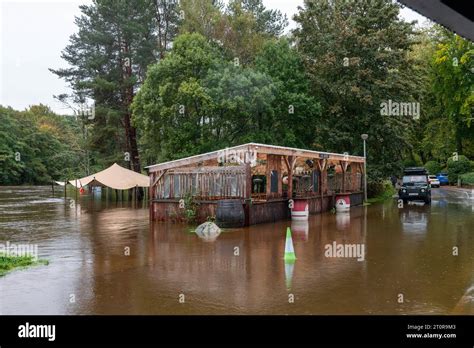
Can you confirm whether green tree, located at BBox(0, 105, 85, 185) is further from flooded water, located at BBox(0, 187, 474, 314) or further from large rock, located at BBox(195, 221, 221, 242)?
flooded water, located at BBox(0, 187, 474, 314)

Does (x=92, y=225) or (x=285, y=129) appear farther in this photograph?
(x=285, y=129)

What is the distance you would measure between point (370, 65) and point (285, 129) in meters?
7.24

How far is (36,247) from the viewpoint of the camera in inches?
504

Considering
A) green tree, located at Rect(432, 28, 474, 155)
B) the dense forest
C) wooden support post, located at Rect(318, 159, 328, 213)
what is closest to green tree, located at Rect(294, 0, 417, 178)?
the dense forest

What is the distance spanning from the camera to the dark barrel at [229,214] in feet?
53.2

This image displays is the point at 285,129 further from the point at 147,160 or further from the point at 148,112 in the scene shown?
the point at 147,160

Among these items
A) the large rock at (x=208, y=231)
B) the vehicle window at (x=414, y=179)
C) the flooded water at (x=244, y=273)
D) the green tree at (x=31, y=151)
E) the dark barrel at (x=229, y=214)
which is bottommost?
the flooded water at (x=244, y=273)

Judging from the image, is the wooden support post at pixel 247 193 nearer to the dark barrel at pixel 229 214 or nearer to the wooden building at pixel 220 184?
the wooden building at pixel 220 184

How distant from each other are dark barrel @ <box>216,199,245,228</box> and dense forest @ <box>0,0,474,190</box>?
1071cm

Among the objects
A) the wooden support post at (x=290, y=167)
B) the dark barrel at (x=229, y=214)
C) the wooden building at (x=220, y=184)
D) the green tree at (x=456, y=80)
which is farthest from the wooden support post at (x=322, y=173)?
the green tree at (x=456, y=80)

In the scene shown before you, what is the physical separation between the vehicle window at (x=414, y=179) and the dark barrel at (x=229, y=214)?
14.5 metres

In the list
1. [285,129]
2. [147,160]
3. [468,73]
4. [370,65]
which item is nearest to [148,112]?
[285,129]

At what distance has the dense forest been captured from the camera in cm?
2708

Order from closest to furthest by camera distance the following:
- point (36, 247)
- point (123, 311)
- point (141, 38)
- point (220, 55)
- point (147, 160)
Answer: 1. point (123, 311)
2. point (36, 247)
3. point (220, 55)
4. point (141, 38)
5. point (147, 160)
